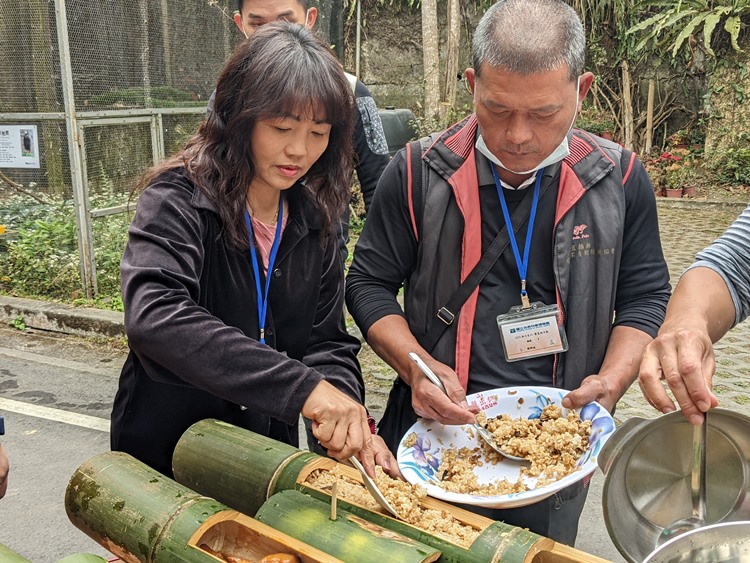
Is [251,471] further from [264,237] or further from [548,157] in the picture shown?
[548,157]

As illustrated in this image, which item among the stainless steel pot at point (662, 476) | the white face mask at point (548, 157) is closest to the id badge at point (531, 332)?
the white face mask at point (548, 157)

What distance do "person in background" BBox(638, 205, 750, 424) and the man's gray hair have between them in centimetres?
54

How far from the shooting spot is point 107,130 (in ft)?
18.4

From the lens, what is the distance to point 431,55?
8.22m

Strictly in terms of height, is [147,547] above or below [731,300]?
below

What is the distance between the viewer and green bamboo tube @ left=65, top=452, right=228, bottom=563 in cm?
140

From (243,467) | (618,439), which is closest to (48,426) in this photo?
(243,467)

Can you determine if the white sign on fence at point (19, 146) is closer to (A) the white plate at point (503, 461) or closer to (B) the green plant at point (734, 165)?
(A) the white plate at point (503, 461)

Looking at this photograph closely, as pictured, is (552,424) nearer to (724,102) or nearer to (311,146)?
(311,146)

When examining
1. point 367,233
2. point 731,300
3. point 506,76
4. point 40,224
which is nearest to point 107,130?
point 40,224

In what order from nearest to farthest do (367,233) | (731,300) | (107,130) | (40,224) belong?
(731,300) → (367,233) → (107,130) → (40,224)

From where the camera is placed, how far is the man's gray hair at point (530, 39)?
1.83 meters

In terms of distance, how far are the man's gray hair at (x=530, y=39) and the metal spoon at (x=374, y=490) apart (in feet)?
3.10

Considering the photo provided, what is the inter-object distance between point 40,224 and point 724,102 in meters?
8.86
